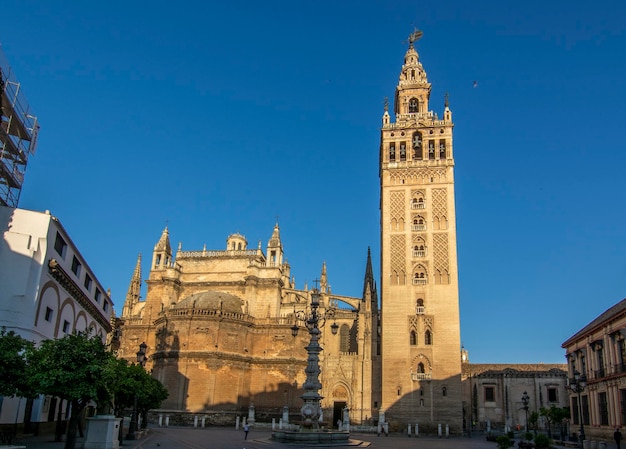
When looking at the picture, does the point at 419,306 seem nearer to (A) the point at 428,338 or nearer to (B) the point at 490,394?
(A) the point at 428,338

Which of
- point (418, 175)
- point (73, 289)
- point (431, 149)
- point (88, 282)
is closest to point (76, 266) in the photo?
point (73, 289)

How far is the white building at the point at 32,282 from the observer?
22266mm

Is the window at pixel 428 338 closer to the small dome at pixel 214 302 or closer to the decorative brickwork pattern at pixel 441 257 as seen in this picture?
the decorative brickwork pattern at pixel 441 257

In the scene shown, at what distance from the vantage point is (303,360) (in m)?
50.9

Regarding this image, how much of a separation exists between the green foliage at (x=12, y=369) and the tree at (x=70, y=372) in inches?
13.7

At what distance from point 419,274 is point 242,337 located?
17474 millimetres

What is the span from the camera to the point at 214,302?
49.8 metres

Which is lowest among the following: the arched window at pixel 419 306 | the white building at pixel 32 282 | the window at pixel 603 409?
the window at pixel 603 409

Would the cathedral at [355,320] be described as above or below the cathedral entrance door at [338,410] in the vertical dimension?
above

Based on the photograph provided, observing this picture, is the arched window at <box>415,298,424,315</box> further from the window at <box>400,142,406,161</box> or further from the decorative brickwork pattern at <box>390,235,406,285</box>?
the window at <box>400,142,406,161</box>

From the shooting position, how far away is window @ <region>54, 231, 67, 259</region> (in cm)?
2541

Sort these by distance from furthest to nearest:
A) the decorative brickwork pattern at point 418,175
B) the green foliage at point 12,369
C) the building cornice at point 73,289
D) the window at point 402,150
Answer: the window at point 402,150 → the decorative brickwork pattern at point 418,175 → the building cornice at point 73,289 → the green foliage at point 12,369

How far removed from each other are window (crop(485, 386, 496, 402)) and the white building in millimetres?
47014

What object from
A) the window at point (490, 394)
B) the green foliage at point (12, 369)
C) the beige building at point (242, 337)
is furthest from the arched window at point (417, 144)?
the green foliage at point (12, 369)
